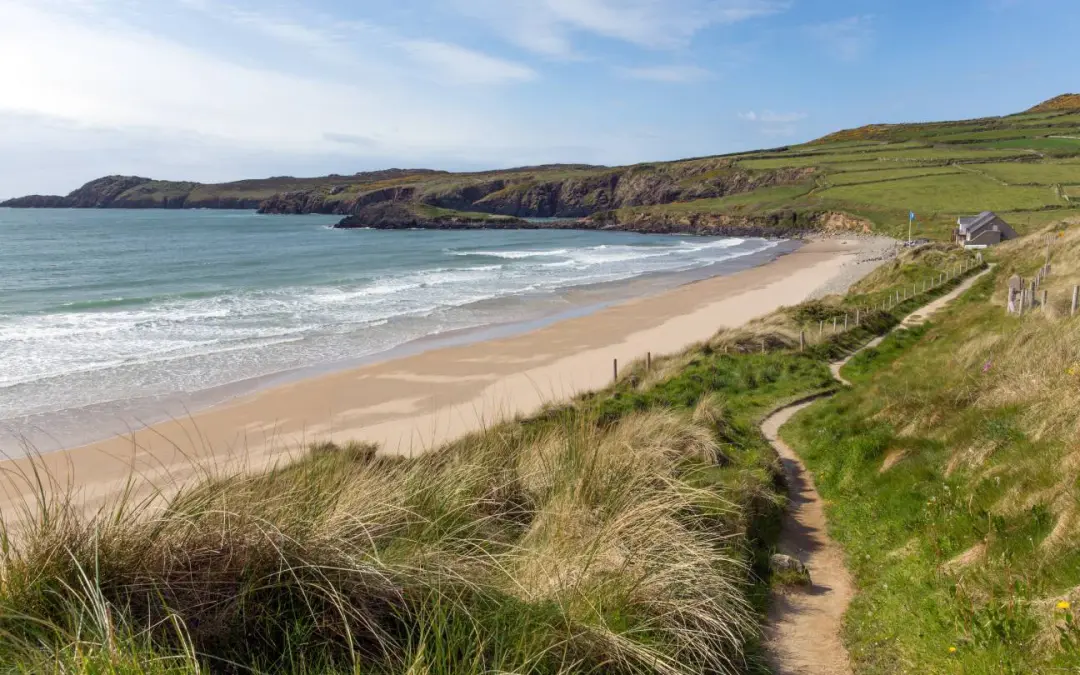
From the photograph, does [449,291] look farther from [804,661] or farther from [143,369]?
[804,661]

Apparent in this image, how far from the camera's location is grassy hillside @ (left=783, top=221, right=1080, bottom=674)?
4738 millimetres

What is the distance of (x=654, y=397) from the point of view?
1645cm

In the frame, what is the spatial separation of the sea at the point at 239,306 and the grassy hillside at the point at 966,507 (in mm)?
7371

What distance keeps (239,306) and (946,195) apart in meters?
88.7

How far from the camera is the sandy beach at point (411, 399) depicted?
1532 centimetres

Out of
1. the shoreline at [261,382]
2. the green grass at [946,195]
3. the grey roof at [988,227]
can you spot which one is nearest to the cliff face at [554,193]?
the green grass at [946,195]

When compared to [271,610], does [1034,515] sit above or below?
below

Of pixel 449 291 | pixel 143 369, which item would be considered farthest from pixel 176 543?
pixel 449 291

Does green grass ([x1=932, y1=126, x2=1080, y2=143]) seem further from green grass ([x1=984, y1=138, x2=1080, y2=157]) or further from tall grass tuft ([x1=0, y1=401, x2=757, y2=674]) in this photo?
tall grass tuft ([x1=0, y1=401, x2=757, y2=674])

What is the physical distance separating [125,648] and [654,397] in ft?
45.8

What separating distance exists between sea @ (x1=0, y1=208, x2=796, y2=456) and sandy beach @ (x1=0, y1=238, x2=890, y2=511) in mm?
1239

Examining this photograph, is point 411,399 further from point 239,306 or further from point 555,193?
point 555,193

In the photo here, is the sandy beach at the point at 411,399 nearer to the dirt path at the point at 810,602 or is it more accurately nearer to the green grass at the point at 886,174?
the dirt path at the point at 810,602

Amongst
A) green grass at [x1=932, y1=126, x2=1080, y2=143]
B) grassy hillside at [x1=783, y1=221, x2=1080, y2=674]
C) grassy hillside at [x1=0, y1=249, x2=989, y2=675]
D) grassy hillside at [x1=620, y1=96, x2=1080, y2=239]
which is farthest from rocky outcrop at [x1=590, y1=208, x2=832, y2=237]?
grassy hillside at [x1=0, y1=249, x2=989, y2=675]
